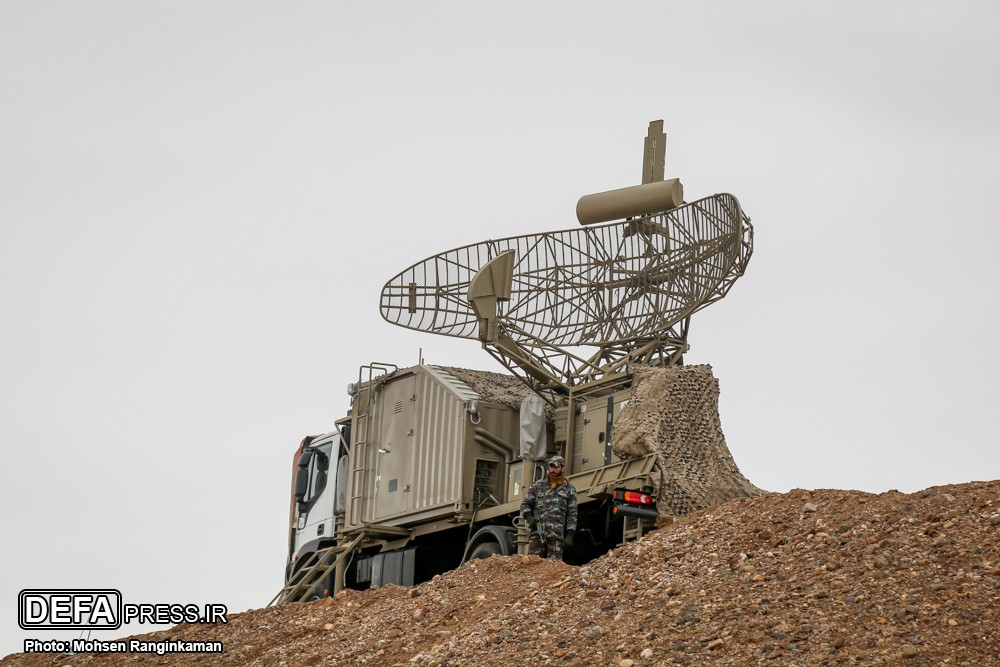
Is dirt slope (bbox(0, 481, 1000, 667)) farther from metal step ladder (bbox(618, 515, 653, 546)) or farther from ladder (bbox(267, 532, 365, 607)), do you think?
ladder (bbox(267, 532, 365, 607))

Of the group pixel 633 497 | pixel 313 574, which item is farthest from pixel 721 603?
pixel 313 574

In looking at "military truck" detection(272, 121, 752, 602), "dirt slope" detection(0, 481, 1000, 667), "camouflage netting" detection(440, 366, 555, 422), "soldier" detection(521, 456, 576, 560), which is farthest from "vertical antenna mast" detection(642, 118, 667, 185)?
"dirt slope" detection(0, 481, 1000, 667)

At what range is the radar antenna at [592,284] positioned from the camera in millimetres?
21172

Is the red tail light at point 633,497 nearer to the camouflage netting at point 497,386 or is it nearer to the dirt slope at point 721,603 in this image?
the dirt slope at point 721,603

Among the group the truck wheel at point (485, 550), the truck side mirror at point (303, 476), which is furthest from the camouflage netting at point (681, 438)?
the truck side mirror at point (303, 476)

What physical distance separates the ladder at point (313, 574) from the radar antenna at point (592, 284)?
154 inches

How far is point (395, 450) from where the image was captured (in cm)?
2248

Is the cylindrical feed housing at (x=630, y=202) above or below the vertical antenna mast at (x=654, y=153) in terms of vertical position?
below

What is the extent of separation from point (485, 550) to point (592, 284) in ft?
15.2

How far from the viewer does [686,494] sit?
59.4ft

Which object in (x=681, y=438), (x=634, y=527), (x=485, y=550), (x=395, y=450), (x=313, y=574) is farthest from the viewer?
(x=313, y=574)

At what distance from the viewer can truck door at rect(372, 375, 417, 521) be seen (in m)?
22.2

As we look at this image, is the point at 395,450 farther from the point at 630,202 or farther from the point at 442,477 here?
the point at 630,202

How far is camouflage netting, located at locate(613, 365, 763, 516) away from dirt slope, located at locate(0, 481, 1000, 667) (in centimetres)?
150
